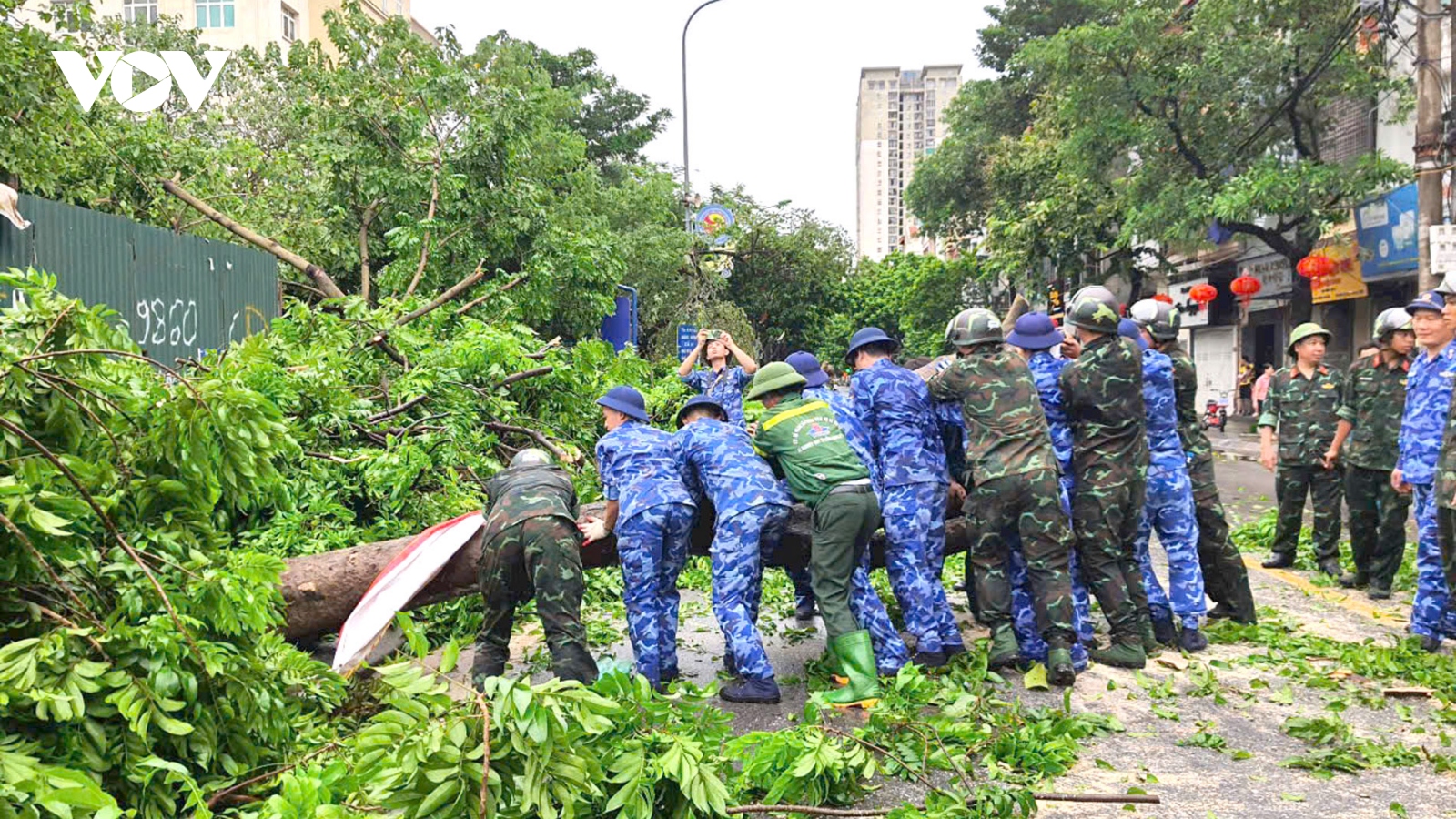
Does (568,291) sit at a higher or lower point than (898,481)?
higher

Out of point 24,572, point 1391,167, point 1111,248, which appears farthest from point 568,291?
point 1111,248

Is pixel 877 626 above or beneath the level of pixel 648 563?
beneath

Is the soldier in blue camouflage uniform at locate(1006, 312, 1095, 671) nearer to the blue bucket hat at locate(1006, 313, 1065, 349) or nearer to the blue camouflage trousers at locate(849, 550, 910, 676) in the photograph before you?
the blue bucket hat at locate(1006, 313, 1065, 349)

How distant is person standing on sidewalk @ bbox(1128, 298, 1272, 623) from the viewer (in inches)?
262

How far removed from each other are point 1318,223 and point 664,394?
15.4 m

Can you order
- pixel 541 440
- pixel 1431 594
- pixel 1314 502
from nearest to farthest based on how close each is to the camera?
1. pixel 1431 594
2. pixel 541 440
3. pixel 1314 502

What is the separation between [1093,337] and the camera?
19.8ft

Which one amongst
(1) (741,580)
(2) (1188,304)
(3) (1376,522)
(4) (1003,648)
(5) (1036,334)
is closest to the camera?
(1) (741,580)

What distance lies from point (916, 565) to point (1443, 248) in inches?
403

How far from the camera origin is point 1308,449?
8180 mm

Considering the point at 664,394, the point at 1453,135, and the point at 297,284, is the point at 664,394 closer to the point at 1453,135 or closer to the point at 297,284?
the point at 297,284

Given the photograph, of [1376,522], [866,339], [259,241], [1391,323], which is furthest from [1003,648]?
[259,241]

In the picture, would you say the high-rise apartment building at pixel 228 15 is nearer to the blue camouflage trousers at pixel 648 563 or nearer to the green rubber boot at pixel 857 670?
the blue camouflage trousers at pixel 648 563

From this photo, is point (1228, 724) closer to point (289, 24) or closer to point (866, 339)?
point (866, 339)
